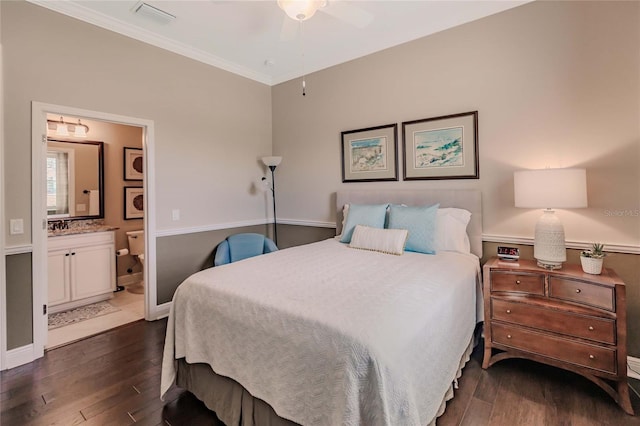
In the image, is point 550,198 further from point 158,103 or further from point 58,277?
point 58,277

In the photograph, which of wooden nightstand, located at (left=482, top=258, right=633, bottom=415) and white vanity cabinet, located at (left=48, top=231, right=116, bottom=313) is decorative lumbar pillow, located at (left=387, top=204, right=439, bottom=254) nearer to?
wooden nightstand, located at (left=482, top=258, right=633, bottom=415)

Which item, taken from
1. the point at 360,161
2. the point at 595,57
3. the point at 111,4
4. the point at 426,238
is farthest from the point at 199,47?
the point at 595,57

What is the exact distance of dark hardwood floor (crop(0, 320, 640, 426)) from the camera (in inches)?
72.4

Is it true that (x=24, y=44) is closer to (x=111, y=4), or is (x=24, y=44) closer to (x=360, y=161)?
(x=111, y=4)

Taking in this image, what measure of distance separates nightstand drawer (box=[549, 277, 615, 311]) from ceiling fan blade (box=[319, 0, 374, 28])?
272 cm

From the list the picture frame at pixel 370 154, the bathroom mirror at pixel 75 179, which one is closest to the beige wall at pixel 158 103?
the picture frame at pixel 370 154

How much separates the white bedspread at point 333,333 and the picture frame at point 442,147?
1144mm

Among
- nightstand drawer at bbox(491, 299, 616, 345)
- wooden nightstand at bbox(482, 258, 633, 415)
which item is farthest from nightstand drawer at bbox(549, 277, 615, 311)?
nightstand drawer at bbox(491, 299, 616, 345)

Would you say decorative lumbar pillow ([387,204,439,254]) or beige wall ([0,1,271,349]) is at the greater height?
beige wall ([0,1,271,349])

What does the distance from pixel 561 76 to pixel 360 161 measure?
198 cm

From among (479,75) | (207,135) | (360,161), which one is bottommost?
(360,161)

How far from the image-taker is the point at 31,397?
6.80 ft

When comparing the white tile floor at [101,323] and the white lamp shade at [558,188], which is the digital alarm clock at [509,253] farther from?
the white tile floor at [101,323]

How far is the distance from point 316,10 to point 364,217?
1.86 metres
